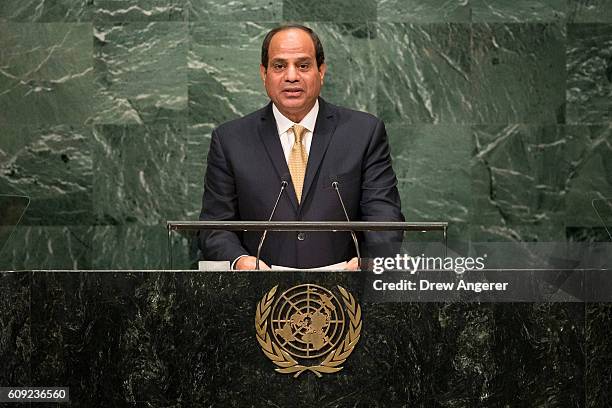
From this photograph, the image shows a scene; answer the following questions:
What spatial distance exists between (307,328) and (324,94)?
3.12m

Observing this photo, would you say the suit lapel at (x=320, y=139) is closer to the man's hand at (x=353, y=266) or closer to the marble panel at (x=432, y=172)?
the man's hand at (x=353, y=266)

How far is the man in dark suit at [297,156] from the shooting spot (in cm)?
414

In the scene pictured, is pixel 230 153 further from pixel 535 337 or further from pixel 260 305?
pixel 535 337

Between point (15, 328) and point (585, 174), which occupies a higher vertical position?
point (585, 174)

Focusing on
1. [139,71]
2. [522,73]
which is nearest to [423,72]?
[522,73]

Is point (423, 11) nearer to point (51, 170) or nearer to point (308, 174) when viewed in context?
point (308, 174)

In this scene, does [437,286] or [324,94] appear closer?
[437,286]

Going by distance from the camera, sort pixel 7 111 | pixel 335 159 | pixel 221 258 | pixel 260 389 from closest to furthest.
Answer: pixel 260 389
pixel 221 258
pixel 335 159
pixel 7 111

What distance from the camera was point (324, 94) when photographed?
604 cm

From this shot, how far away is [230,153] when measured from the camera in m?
4.29

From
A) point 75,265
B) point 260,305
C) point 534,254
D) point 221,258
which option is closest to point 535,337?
point 534,254

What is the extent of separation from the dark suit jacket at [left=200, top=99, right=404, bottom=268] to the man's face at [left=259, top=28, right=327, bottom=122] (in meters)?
0.14

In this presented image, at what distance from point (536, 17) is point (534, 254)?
3197mm

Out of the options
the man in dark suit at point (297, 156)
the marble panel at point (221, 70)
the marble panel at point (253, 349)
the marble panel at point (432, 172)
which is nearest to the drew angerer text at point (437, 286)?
the marble panel at point (253, 349)
